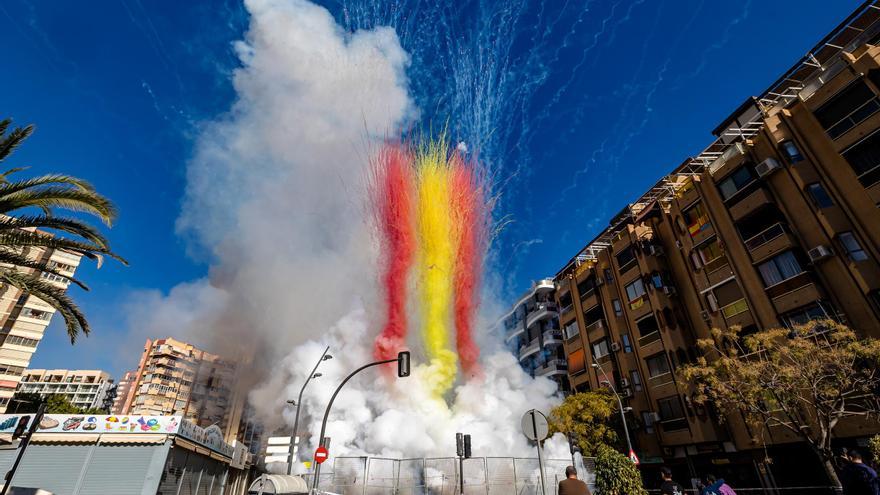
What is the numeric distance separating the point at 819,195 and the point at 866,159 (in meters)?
2.75

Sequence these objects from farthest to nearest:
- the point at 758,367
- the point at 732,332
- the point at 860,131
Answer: the point at 732,332 → the point at 860,131 → the point at 758,367

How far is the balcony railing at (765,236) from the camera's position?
26.5 metres

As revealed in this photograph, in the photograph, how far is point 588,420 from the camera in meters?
33.5

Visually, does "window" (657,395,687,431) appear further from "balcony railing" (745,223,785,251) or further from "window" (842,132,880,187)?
A: "window" (842,132,880,187)

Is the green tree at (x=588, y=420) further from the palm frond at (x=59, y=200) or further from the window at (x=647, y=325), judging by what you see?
the palm frond at (x=59, y=200)

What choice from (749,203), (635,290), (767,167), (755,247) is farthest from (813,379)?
(635,290)

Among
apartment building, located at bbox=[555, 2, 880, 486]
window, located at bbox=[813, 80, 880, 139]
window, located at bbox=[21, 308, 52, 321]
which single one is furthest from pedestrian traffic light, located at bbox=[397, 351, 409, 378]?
window, located at bbox=[21, 308, 52, 321]

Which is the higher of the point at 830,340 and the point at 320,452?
the point at 830,340

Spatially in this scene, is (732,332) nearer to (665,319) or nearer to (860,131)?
(665,319)

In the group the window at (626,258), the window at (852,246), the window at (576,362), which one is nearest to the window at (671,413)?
the window at (576,362)

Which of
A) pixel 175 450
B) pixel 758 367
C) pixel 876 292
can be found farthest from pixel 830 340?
pixel 175 450

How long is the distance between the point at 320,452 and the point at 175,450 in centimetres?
693

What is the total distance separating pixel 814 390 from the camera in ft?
59.4

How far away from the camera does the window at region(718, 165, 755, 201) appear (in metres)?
28.9
